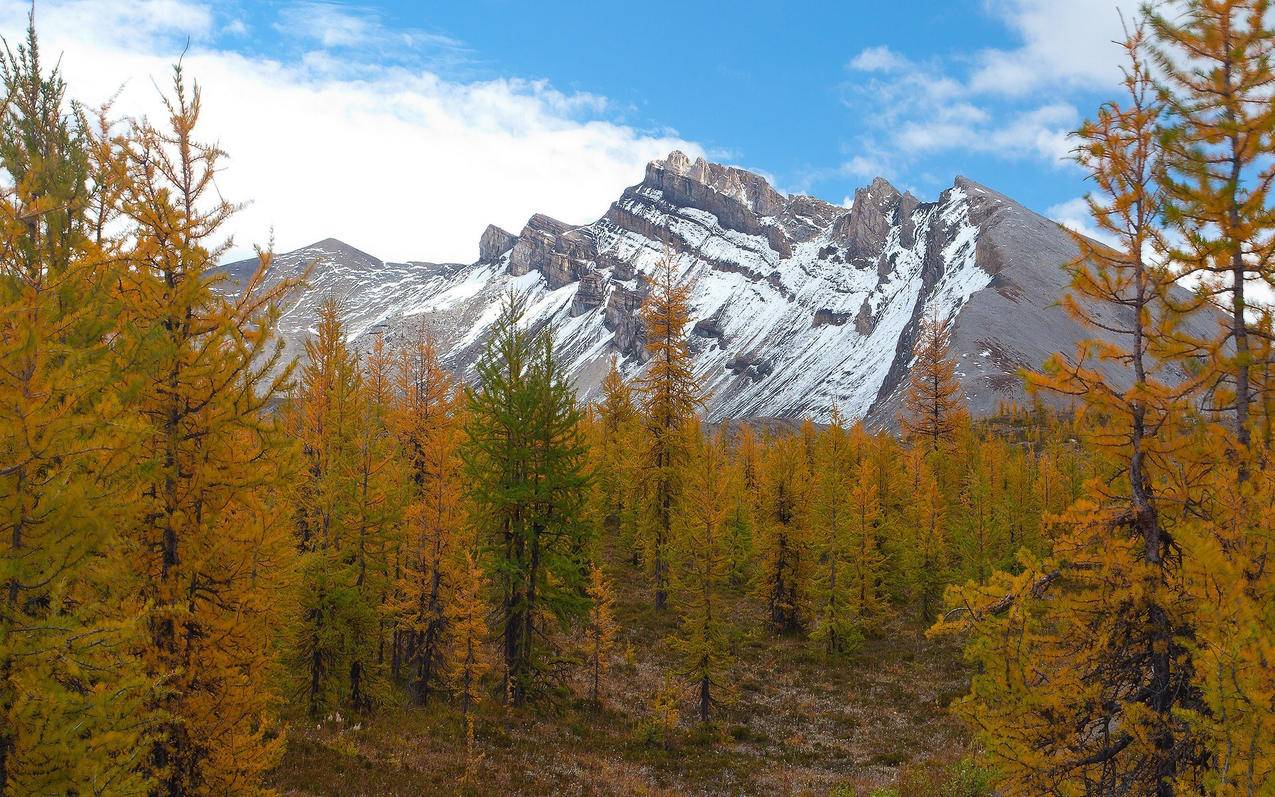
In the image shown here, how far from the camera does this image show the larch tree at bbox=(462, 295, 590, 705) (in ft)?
60.8

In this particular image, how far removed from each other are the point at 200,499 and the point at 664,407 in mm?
22265

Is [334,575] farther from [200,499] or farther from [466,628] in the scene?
[200,499]

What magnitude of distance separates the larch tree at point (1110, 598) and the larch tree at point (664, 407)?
20376 millimetres

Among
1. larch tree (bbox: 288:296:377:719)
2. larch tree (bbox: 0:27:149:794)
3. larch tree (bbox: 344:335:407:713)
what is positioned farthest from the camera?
larch tree (bbox: 344:335:407:713)

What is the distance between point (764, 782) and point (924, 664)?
1351cm

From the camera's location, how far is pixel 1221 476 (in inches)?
284

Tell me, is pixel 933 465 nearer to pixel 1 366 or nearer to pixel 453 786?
pixel 453 786

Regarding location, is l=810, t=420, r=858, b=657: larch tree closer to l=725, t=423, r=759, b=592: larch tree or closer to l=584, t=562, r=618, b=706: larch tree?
l=725, t=423, r=759, b=592: larch tree

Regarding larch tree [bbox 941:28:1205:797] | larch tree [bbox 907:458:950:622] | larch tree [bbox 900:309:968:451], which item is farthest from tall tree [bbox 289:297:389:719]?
larch tree [bbox 900:309:968:451]

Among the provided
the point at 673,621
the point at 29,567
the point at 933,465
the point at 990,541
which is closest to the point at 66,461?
the point at 29,567

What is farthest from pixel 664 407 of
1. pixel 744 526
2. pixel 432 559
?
pixel 432 559

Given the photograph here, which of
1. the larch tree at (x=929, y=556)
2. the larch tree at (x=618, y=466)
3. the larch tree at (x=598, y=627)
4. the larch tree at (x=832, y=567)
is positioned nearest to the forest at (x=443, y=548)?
the larch tree at (x=598, y=627)

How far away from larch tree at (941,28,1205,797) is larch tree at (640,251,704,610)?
66.9 ft

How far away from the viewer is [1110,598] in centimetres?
773
